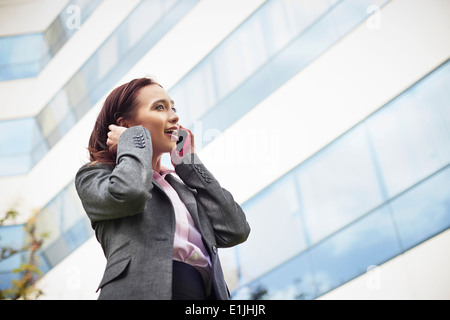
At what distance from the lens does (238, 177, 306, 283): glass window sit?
5.49 meters

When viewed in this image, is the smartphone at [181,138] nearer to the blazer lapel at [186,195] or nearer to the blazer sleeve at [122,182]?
the blazer lapel at [186,195]

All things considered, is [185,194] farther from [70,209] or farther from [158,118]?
[70,209]

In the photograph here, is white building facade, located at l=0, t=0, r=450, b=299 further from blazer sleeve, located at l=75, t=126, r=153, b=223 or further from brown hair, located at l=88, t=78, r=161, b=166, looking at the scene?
blazer sleeve, located at l=75, t=126, r=153, b=223

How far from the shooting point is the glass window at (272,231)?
216 inches

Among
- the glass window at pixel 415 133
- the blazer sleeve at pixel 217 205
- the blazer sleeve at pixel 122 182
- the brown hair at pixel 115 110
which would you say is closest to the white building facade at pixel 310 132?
the glass window at pixel 415 133

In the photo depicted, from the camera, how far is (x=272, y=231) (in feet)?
18.6

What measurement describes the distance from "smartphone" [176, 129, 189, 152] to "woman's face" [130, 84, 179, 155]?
63 mm

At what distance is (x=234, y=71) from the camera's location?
269 inches

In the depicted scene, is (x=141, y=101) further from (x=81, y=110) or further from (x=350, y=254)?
(x=81, y=110)

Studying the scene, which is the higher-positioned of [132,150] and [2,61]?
[2,61]

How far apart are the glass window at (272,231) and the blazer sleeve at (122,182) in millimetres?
4151

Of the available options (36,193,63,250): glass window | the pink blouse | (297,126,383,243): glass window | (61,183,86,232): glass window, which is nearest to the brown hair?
the pink blouse

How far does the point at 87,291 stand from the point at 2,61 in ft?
20.4

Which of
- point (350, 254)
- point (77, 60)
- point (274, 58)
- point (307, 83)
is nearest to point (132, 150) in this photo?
point (350, 254)
